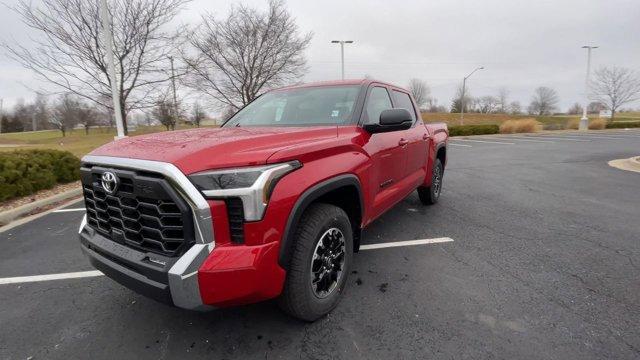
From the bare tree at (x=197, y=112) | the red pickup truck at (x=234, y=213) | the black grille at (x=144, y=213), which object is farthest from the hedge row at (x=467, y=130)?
the black grille at (x=144, y=213)

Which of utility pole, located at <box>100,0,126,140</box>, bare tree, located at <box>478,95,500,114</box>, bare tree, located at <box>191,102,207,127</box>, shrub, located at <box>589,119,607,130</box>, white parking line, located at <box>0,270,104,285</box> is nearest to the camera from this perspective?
white parking line, located at <box>0,270,104,285</box>

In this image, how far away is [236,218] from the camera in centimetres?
188

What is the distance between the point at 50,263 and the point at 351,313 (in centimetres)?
327

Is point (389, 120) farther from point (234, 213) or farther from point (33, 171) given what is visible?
point (33, 171)

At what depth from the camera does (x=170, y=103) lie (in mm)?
13789

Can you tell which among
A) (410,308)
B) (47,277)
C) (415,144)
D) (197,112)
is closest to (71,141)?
(197,112)

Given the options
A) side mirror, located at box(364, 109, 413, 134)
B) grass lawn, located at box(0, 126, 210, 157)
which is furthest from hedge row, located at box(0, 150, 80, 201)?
grass lawn, located at box(0, 126, 210, 157)

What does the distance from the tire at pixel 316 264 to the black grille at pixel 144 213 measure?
2.32 ft

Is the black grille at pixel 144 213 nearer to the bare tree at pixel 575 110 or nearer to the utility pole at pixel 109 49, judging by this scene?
the utility pole at pixel 109 49

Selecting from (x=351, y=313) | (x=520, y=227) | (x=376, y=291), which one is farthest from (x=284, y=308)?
(x=520, y=227)

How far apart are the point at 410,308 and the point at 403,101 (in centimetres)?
285

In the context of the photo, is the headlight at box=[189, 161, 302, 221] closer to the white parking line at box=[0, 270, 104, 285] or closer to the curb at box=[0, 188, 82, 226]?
the white parking line at box=[0, 270, 104, 285]

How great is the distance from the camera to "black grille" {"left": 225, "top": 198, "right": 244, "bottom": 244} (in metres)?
1.87

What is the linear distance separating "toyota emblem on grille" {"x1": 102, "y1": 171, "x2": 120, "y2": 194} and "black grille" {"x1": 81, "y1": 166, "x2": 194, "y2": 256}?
0.02 metres
